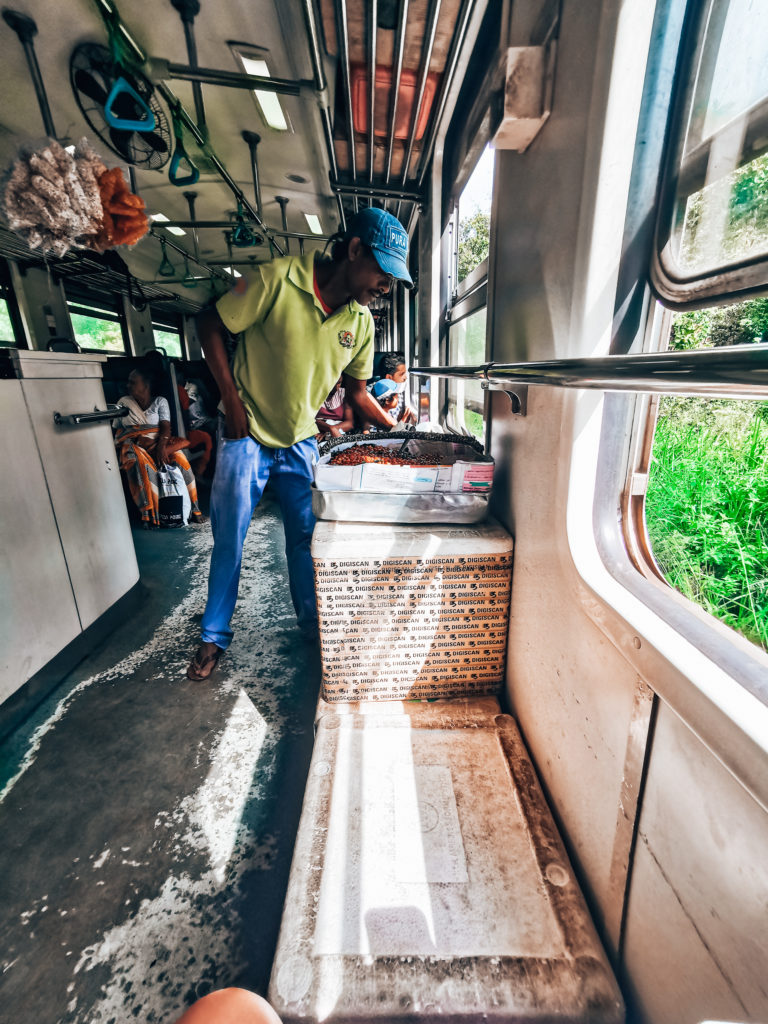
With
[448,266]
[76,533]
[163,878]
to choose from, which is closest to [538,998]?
[163,878]

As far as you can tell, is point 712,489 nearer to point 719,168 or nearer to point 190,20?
point 719,168

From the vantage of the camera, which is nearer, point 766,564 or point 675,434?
point 766,564

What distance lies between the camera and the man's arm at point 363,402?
2213 mm

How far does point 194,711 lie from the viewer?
5.90 feet

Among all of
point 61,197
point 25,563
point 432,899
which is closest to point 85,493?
point 25,563

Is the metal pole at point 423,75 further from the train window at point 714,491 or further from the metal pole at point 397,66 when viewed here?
the train window at point 714,491

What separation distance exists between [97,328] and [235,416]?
8049 mm

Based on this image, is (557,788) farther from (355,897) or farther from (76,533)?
(76,533)

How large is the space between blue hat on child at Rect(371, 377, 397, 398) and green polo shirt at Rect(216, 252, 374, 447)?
1.87 m

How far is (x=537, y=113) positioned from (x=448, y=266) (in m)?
2.61

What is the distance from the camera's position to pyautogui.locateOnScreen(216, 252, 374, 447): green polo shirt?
1767 millimetres

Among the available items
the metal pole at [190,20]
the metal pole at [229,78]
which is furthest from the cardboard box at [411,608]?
the metal pole at [190,20]

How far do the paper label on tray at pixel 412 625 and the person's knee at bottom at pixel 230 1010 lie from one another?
839 millimetres

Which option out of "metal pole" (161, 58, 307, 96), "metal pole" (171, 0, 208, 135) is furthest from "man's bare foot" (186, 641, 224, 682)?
"metal pole" (171, 0, 208, 135)
